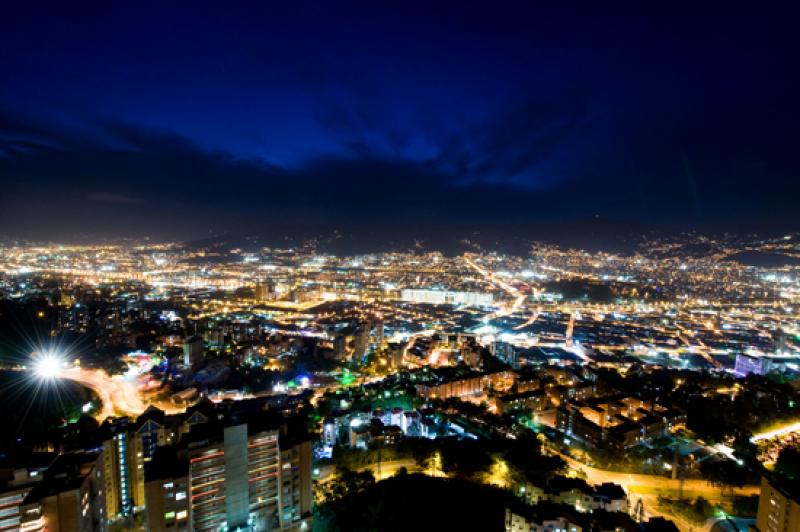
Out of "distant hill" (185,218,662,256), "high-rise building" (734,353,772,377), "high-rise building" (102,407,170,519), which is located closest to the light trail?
"high-rise building" (734,353,772,377)

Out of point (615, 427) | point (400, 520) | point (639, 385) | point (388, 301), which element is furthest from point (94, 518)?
point (388, 301)

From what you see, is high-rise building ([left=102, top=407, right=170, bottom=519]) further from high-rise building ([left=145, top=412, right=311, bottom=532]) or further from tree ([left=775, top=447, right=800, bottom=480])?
tree ([left=775, top=447, right=800, bottom=480])

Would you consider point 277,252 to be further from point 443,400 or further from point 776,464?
point 776,464

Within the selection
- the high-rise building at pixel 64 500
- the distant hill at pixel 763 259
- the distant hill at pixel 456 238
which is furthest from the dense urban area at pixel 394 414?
the distant hill at pixel 456 238

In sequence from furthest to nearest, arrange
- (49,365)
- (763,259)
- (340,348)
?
(763,259) < (340,348) < (49,365)

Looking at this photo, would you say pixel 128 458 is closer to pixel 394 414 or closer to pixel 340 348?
pixel 394 414

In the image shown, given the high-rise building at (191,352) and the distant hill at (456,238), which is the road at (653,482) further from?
the distant hill at (456,238)

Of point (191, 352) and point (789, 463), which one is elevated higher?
point (191, 352)

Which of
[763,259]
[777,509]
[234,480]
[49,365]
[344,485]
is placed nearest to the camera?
[234,480]

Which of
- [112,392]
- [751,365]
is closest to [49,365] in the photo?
[112,392]
